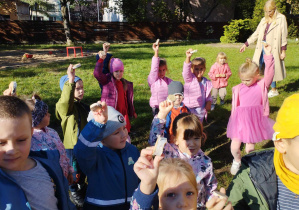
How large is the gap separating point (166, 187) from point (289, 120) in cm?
93

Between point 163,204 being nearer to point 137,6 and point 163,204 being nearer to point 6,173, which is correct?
point 6,173

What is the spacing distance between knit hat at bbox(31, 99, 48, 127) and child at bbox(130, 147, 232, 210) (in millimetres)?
1447

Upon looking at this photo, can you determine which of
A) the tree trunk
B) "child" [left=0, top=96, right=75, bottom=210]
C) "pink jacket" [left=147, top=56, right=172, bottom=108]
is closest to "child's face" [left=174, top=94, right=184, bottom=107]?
"pink jacket" [left=147, top=56, right=172, bottom=108]

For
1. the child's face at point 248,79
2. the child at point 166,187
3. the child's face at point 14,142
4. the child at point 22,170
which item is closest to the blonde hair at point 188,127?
the child at point 166,187

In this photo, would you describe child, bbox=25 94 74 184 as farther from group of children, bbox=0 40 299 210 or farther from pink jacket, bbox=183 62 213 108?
pink jacket, bbox=183 62 213 108

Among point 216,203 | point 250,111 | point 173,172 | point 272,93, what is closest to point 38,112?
point 173,172

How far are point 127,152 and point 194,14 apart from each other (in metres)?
30.9

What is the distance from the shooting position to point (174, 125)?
3.14 m

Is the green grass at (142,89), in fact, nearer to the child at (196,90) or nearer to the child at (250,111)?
the child at (250,111)

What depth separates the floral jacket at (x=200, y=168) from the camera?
8.97 ft

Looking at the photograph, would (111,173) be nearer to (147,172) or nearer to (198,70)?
(147,172)

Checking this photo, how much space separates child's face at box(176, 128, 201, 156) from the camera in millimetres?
2902

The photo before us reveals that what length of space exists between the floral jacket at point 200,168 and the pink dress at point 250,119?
1.52 meters

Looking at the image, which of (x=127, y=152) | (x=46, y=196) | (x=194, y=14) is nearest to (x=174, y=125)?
(x=127, y=152)
